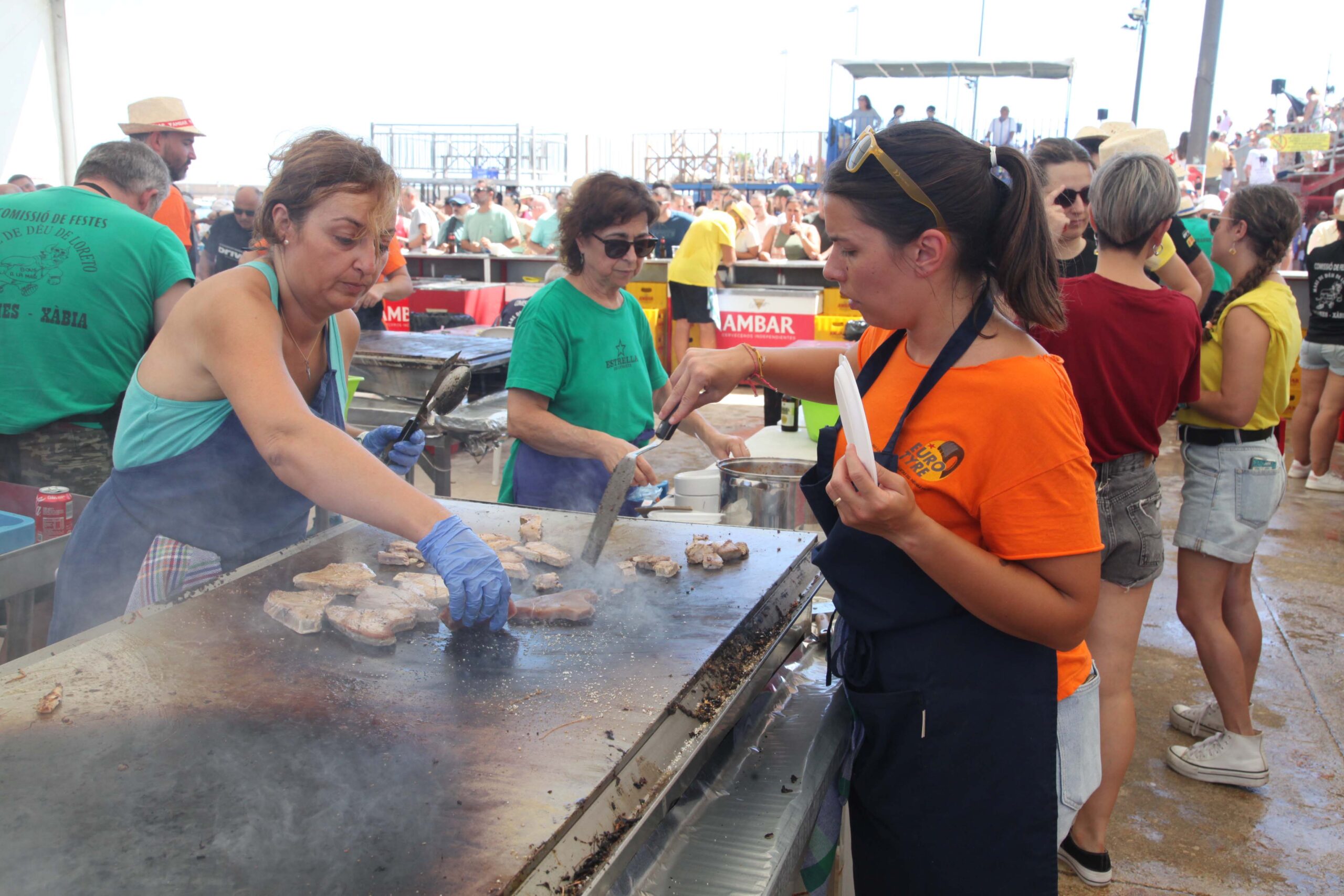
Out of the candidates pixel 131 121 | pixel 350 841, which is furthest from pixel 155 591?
pixel 131 121

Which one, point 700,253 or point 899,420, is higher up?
point 700,253

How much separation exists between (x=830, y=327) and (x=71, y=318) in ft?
23.3

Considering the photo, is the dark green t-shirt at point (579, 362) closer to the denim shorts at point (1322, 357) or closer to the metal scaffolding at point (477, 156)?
the denim shorts at point (1322, 357)

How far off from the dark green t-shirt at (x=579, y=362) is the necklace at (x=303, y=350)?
0.78 m

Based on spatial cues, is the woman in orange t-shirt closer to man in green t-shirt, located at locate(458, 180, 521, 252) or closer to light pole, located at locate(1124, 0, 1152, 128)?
man in green t-shirt, located at locate(458, 180, 521, 252)

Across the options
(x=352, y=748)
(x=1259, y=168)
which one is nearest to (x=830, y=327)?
(x=352, y=748)

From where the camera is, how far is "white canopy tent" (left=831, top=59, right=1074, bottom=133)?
17.1 m

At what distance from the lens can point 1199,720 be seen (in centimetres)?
375

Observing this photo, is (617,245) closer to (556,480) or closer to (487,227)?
(556,480)

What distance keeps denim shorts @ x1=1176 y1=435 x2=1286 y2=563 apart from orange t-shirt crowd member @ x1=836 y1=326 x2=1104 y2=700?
6.98 ft

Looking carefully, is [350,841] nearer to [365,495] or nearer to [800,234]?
[365,495]

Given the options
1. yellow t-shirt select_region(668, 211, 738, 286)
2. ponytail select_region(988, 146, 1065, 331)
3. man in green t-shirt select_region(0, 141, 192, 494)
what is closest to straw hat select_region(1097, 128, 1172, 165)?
ponytail select_region(988, 146, 1065, 331)

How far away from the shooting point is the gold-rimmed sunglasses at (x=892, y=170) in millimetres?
1470

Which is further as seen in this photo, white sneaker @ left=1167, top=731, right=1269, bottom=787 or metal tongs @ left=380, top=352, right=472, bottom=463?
white sneaker @ left=1167, top=731, right=1269, bottom=787
